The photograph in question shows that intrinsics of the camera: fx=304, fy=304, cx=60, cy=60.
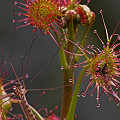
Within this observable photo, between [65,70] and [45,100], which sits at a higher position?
[65,70]

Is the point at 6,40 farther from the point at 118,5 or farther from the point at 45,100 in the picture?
the point at 118,5

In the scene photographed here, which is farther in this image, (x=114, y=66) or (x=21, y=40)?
(x=21, y=40)

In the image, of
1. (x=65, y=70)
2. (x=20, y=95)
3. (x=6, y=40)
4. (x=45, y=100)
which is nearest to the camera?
(x=20, y=95)

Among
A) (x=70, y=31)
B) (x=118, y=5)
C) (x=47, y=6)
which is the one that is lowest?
(x=118, y=5)

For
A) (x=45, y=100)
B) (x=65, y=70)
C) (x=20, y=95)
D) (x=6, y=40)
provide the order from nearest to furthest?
1. (x=20, y=95)
2. (x=65, y=70)
3. (x=45, y=100)
4. (x=6, y=40)

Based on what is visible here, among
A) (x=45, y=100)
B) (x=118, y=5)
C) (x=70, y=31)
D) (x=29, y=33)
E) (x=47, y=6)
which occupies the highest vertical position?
(x=47, y=6)

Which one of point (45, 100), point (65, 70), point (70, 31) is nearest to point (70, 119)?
point (65, 70)

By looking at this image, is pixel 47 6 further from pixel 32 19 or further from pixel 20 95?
pixel 20 95

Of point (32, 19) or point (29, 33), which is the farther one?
point (29, 33)

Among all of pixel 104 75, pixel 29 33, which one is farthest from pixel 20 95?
→ pixel 29 33
